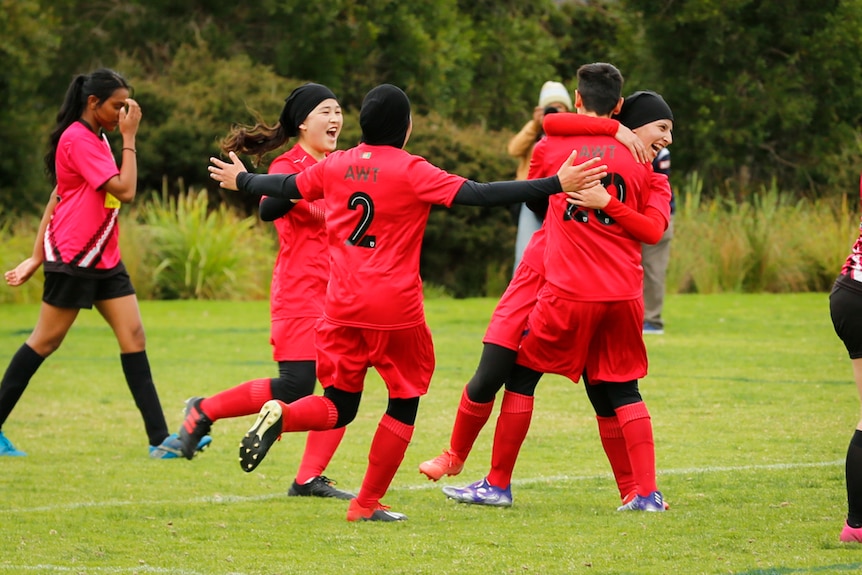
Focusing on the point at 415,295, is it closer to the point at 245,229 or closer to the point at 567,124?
the point at 567,124

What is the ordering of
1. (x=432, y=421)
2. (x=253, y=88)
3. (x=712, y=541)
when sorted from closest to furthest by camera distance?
1. (x=712, y=541)
2. (x=432, y=421)
3. (x=253, y=88)

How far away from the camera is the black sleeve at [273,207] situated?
20.6ft

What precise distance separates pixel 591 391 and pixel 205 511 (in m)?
1.89

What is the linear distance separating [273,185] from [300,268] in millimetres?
928

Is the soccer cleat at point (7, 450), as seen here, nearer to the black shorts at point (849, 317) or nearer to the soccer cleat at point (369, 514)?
the soccer cleat at point (369, 514)

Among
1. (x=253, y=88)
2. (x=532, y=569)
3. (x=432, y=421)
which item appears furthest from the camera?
(x=253, y=88)

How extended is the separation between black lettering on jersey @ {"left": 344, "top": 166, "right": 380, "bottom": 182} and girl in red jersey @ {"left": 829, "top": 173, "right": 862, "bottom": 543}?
75.1 inches

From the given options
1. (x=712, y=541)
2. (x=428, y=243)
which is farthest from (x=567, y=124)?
(x=428, y=243)

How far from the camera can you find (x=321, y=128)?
6816 millimetres

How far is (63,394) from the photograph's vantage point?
11.1m

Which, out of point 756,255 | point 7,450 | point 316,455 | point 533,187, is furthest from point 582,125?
point 756,255

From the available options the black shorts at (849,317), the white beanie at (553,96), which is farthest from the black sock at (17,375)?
the white beanie at (553,96)

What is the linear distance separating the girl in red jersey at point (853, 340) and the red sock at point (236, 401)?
2.78 metres

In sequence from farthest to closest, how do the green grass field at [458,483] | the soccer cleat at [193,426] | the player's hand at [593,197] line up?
the soccer cleat at [193,426]
the player's hand at [593,197]
the green grass field at [458,483]
